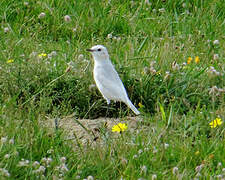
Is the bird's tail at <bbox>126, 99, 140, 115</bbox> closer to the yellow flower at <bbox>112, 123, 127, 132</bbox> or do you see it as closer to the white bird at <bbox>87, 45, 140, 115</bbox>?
the white bird at <bbox>87, 45, 140, 115</bbox>

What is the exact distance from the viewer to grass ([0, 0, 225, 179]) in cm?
409

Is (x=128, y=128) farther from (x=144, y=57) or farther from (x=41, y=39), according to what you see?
(x=41, y=39)

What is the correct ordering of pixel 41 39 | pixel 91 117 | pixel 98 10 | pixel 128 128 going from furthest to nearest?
1. pixel 98 10
2. pixel 41 39
3. pixel 91 117
4. pixel 128 128

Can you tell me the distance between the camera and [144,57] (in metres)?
5.57

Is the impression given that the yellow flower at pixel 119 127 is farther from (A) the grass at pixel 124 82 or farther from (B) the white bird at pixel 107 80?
(B) the white bird at pixel 107 80

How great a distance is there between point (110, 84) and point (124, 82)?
0.42 m

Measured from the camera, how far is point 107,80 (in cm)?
512

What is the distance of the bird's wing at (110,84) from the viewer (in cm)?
502

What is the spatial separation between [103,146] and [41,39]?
253cm

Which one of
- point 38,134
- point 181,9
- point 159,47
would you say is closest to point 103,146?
point 38,134

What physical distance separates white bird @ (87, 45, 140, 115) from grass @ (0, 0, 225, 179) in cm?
15

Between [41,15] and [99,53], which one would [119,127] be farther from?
[41,15]

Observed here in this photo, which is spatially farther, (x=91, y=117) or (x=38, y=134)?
(x=91, y=117)

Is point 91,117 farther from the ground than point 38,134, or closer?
closer
